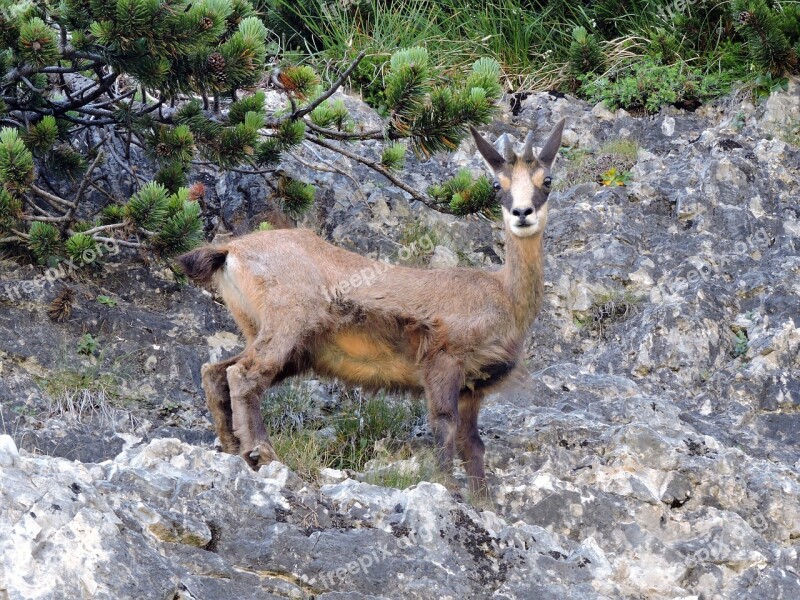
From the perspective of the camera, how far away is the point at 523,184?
6613 millimetres

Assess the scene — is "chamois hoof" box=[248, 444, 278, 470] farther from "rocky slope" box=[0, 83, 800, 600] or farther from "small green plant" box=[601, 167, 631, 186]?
"small green plant" box=[601, 167, 631, 186]

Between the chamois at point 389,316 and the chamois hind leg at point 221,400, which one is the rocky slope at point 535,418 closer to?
the chamois hind leg at point 221,400

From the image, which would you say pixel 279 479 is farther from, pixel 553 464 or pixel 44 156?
pixel 44 156

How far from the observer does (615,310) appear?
27.2ft

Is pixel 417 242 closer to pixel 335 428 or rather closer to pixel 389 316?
pixel 389 316

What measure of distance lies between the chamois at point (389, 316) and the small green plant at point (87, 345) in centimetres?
102

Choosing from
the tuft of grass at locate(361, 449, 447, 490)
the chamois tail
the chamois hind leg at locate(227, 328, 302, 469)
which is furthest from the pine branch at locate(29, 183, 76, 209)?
the tuft of grass at locate(361, 449, 447, 490)

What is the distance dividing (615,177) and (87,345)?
4.96 metres

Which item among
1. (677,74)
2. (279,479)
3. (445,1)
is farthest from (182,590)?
(445,1)

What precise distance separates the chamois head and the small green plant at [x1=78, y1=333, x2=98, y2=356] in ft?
9.19

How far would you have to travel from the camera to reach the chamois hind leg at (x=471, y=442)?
6129 mm

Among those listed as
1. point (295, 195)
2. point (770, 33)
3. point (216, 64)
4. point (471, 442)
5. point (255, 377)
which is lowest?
point (471, 442)

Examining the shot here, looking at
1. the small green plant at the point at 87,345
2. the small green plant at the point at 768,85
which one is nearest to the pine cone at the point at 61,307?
the small green plant at the point at 87,345

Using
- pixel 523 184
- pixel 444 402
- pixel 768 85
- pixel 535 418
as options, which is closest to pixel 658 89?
pixel 768 85
